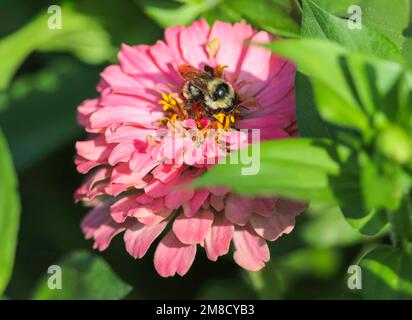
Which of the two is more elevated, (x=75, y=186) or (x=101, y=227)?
(x=75, y=186)

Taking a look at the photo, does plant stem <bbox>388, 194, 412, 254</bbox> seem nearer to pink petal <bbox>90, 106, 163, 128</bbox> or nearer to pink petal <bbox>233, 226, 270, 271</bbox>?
pink petal <bbox>233, 226, 270, 271</bbox>

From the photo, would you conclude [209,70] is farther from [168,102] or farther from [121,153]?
[121,153]

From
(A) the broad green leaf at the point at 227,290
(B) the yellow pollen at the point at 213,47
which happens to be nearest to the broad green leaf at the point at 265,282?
(A) the broad green leaf at the point at 227,290

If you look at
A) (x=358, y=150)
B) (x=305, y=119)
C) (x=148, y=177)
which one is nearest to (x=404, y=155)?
(x=358, y=150)

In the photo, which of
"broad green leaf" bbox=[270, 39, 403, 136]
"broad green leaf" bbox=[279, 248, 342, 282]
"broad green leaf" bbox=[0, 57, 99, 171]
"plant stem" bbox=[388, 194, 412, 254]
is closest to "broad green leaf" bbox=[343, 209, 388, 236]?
"plant stem" bbox=[388, 194, 412, 254]

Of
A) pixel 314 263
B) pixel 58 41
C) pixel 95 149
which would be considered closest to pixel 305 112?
pixel 95 149

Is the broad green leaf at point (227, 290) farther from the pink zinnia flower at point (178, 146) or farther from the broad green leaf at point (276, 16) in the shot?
the broad green leaf at point (276, 16)
